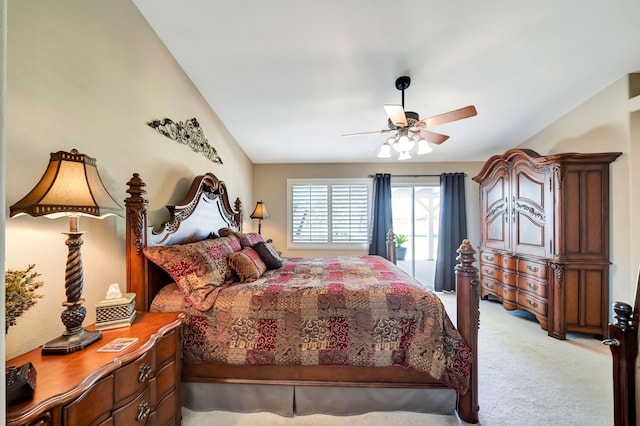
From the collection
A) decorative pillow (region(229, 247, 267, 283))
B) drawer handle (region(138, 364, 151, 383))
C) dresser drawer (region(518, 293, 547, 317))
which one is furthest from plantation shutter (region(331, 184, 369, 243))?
drawer handle (region(138, 364, 151, 383))

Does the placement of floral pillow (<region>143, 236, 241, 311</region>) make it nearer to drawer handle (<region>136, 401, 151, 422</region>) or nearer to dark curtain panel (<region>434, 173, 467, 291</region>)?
drawer handle (<region>136, 401, 151, 422</region>)

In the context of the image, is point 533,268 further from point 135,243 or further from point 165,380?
point 135,243

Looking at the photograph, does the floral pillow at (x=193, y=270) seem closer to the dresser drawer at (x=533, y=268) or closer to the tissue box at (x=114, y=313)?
the tissue box at (x=114, y=313)

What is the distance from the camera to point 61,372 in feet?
3.16

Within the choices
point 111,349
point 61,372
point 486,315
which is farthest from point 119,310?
point 486,315

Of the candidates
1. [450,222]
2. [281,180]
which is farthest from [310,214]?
[450,222]

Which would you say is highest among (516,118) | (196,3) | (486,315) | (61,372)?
(196,3)

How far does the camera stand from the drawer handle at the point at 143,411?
1.17 meters

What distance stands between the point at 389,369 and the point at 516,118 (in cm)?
367

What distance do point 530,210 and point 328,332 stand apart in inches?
124

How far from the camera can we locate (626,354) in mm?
1070

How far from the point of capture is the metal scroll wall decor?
224cm

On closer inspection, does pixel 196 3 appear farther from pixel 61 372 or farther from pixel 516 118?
pixel 516 118

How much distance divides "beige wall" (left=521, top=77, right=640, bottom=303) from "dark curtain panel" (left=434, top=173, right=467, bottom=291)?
1825 millimetres
